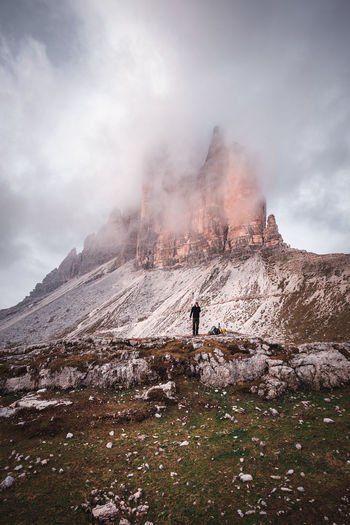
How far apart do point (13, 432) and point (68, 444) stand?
345 cm

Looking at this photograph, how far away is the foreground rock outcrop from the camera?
47.7 ft

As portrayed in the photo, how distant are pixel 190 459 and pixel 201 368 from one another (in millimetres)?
8258

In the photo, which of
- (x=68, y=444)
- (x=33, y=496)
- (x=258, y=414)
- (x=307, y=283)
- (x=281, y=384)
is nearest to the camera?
(x=33, y=496)

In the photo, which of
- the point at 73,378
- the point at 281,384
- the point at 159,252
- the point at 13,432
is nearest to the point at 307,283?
the point at 281,384

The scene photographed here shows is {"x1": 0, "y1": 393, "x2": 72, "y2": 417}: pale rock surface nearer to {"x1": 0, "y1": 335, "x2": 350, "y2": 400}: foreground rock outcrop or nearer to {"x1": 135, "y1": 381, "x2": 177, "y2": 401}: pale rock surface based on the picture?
{"x1": 0, "y1": 335, "x2": 350, "y2": 400}: foreground rock outcrop

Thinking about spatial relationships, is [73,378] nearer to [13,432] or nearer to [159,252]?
[13,432]

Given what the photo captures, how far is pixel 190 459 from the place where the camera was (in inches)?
349

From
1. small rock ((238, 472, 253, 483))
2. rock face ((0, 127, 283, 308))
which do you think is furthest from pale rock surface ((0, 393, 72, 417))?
rock face ((0, 127, 283, 308))

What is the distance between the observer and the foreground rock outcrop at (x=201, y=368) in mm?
14547

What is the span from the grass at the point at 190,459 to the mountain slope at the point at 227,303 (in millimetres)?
42784

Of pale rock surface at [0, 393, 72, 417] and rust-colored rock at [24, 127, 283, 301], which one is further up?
rust-colored rock at [24, 127, 283, 301]

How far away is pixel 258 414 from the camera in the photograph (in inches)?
473

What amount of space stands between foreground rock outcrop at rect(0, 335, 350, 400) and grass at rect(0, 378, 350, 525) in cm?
120

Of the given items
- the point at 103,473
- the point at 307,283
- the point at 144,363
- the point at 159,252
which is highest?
the point at 159,252
